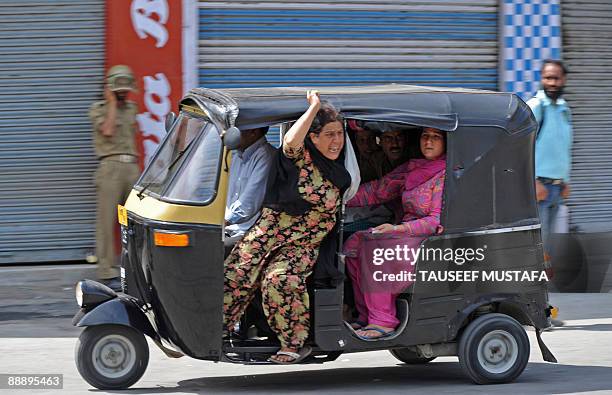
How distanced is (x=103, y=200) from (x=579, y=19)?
535cm

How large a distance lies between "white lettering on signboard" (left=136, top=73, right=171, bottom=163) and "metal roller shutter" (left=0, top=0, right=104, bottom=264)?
44cm

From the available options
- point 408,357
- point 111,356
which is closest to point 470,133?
point 408,357

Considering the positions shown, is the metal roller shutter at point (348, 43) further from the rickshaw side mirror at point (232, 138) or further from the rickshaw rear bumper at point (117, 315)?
the rickshaw side mirror at point (232, 138)

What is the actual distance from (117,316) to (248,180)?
A: 1.08 m

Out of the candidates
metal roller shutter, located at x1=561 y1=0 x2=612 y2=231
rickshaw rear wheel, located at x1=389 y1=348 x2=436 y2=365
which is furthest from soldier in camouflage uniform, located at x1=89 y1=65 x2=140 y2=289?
metal roller shutter, located at x1=561 y1=0 x2=612 y2=231

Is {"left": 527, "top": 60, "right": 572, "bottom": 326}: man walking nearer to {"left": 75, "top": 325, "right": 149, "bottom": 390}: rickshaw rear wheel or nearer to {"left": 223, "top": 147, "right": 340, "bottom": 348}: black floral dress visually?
{"left": 223, "top": 147, "right": 340, "bottom": 348}: black floral dress

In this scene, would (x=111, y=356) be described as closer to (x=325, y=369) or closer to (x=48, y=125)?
(x=325, y=369)

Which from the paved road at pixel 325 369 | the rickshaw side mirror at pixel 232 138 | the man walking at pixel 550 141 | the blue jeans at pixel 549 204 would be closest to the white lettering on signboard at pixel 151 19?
the paved road at pixel 325 369

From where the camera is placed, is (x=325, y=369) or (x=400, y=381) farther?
(x=325, y=369)

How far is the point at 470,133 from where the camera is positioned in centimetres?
686

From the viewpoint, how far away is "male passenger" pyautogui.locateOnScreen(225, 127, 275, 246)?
6.66 meters

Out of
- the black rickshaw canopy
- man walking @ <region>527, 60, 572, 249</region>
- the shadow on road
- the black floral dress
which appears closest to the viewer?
the black floral dress

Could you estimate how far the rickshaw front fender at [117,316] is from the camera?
6527 millimetres

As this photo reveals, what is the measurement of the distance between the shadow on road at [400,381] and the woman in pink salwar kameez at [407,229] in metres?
0.45
